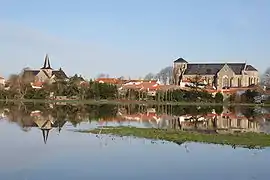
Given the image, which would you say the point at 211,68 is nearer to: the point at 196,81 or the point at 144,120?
the point at 196,81

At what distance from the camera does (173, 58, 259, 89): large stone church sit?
110 meters

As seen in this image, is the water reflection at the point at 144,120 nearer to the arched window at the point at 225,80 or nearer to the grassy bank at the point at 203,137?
the grassy bank at the point at 203,137

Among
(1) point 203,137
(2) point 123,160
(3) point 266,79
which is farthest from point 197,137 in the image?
(3) point 266,79

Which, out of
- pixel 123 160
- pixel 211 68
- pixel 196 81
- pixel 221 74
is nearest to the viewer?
pixel 123 160

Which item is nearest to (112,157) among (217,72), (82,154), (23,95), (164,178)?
(82,154)

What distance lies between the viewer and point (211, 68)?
4545 inches

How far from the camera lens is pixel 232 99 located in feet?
283

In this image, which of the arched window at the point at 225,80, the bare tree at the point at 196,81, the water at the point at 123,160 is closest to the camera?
the water at the point at 123,160

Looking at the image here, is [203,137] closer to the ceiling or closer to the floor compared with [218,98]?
closer to the floor

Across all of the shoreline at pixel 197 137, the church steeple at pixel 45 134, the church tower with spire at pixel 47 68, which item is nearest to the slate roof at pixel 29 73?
the church tower with spire at pixel 47 68

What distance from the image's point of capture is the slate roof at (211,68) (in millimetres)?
112875

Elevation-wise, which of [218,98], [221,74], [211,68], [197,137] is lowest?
[197,137]

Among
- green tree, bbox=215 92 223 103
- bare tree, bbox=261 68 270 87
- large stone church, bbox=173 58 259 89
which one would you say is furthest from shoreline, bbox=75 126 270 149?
large stone church, bbox=173 58 259 89

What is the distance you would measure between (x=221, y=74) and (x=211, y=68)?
505 centimetres
